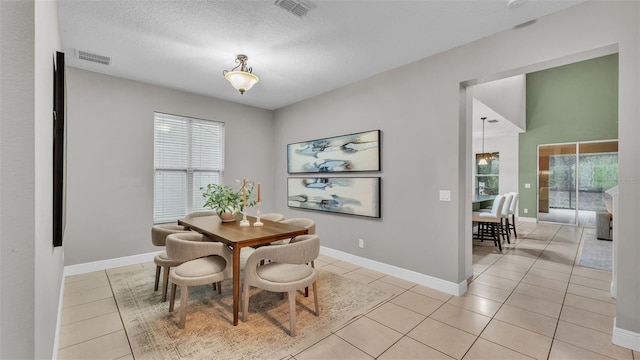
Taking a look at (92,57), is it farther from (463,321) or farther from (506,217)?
(506,217)

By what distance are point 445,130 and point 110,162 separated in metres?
4.42

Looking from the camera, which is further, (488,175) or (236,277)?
(488,175)

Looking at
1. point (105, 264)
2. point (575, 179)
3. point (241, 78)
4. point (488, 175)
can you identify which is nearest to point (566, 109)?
point (575, 179)

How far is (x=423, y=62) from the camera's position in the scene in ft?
10.6

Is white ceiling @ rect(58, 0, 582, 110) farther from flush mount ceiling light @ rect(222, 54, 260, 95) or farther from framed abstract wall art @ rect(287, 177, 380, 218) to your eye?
framed abstract wall art @ rect(287, 177, 380, 218)

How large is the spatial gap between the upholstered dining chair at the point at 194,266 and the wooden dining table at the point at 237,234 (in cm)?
12

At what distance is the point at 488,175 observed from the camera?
8906mm

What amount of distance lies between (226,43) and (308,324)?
9.48 ft

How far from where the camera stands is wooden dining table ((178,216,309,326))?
2.28m

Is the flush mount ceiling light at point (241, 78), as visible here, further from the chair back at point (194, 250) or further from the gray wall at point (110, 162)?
the gray wall at point (110, 162)

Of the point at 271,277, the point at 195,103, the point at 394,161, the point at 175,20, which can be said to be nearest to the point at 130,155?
the point at 195,103

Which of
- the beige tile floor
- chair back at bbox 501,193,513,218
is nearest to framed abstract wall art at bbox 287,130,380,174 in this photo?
the beige tile floor

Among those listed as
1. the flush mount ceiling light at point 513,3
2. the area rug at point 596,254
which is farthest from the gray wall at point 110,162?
the area rug at point 596,254

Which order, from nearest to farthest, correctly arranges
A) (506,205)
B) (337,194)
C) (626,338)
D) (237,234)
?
(626,338) → (237,234) → (337,194) → (506,205)
